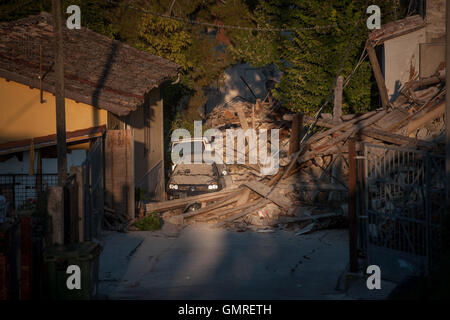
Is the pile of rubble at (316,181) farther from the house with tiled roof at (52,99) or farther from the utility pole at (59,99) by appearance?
the utility pole at (59,99)

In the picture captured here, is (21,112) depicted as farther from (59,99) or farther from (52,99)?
(59,99)

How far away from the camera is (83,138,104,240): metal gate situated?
11.5 metres

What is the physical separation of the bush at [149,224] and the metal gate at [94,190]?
1.31 metres

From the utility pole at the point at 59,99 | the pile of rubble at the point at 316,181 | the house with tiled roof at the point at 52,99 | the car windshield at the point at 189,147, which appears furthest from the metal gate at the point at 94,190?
the car windshield at the point at 189,147

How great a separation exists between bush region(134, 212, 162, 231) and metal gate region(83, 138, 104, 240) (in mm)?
1312

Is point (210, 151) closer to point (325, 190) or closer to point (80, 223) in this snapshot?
point (325, 190)

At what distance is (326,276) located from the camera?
10180 mm

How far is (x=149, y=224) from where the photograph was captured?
15633mm

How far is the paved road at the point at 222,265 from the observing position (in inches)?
347

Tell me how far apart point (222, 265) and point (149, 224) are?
4.94m

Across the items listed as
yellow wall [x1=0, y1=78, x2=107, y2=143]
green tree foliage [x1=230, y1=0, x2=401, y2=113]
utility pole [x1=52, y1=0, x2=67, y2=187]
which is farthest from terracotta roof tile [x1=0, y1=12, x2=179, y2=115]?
green tree foliage [x1=230, y1=0, x2=401, y2=113]

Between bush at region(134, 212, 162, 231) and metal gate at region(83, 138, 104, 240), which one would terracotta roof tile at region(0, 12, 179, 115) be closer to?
metal gate at region(83, 138, 104, 240)

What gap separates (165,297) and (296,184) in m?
9.65
